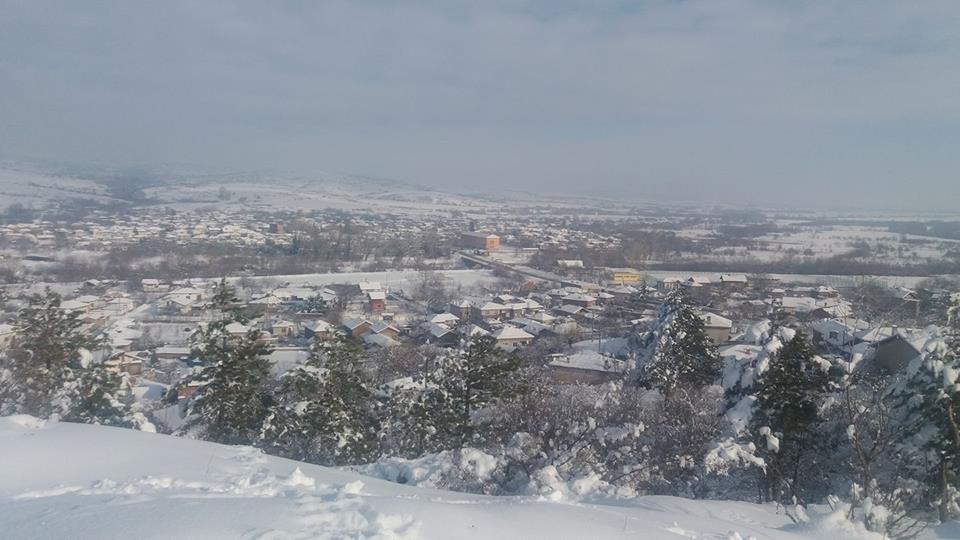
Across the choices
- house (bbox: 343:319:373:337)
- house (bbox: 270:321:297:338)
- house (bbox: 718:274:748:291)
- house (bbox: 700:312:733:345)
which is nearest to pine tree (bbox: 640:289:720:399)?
house (bbox: 700:312:733:345)

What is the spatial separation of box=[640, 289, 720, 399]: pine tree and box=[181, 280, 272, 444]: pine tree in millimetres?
6062

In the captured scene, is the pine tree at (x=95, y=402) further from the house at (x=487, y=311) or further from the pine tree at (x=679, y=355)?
the house at (x=487, y=311)

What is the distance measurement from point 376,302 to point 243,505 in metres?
19.8

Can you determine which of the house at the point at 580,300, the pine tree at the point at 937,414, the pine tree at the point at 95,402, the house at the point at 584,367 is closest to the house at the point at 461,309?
the house at the point at 580,300

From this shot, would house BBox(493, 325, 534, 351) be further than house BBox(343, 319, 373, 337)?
No

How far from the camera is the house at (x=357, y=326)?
725 inches

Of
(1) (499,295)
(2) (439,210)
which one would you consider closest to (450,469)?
(1) (499,295)

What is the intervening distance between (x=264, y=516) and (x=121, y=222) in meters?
46.3

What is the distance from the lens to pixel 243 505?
3.09m

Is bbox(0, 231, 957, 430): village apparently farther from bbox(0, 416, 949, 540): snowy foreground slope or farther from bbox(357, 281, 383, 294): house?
bbox(0, 416, 949, 540): snowy foreground slope

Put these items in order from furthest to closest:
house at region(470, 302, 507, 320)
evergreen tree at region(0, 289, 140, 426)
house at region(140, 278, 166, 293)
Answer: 1. house at region(140, 278, 166, 293)
2. house at region(470, 302, 507, 320)
3. evergreen tree at region(0, 289, 140, 426)

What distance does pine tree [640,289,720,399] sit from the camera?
1006 cm

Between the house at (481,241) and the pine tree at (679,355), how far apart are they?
29.8 meters

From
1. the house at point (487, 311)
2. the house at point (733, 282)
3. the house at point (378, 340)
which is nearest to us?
the house at point (378, 340)
